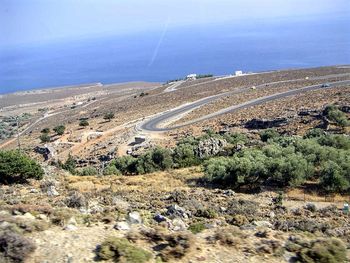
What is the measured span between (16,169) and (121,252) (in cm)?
1297

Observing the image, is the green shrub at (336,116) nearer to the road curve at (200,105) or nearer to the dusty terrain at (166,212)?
the road curve at (200,105)

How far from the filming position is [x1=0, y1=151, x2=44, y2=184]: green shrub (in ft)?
65.2

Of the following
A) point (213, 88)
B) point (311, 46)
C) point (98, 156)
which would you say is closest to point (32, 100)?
point (213, 88)

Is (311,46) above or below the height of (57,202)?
above

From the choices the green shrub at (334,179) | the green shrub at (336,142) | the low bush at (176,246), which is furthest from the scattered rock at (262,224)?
the green shrub at (336,142)

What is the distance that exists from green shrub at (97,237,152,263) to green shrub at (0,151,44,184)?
1230cm

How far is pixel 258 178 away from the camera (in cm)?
2028

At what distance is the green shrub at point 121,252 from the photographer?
29.2 feet

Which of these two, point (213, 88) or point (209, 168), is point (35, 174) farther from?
point (213, 88)

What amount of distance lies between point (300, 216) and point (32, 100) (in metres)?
123

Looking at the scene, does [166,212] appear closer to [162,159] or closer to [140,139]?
[162,159]

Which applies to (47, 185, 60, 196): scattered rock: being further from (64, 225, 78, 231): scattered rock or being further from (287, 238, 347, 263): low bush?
(287, 238, 347, 263): low bush

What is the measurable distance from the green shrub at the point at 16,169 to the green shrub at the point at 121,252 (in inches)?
484

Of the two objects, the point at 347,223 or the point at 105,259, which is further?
the point at 347,223
